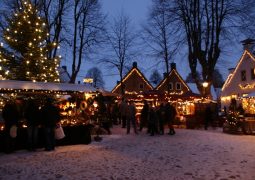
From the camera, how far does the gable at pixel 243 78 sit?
3700 cm

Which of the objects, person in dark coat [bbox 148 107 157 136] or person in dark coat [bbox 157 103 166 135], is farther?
person in dark coat [bbox 157 103 166 135]

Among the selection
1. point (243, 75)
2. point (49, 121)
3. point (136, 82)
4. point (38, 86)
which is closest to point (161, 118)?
point (38, 86)

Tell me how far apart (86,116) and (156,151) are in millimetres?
5957

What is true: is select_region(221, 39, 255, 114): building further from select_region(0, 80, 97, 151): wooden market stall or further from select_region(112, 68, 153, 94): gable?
select_region(0, 80, 97, 151): wooden market stall

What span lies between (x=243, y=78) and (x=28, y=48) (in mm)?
24665

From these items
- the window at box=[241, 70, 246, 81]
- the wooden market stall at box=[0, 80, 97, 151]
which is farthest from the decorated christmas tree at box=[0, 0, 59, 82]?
the window at box=[241, 70, 246, 81]

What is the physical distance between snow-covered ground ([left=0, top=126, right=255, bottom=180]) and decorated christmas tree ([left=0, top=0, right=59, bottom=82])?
29.7 ft

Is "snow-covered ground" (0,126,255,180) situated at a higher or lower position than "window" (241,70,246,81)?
lower

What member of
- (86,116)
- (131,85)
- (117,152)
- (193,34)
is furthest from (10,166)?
(131,85)

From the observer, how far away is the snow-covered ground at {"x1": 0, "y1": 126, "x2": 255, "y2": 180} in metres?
8.73

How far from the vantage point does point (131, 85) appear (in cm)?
5509

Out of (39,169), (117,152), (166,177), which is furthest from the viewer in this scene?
(117,152)

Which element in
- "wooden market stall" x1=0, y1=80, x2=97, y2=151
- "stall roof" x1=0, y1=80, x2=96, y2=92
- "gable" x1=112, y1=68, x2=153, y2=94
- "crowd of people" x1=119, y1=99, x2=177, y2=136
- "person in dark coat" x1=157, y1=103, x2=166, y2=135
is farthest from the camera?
"gable" x1=112, y1=68, x2=153, y2=94

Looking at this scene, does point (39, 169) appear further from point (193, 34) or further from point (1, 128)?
point (193, 34)
